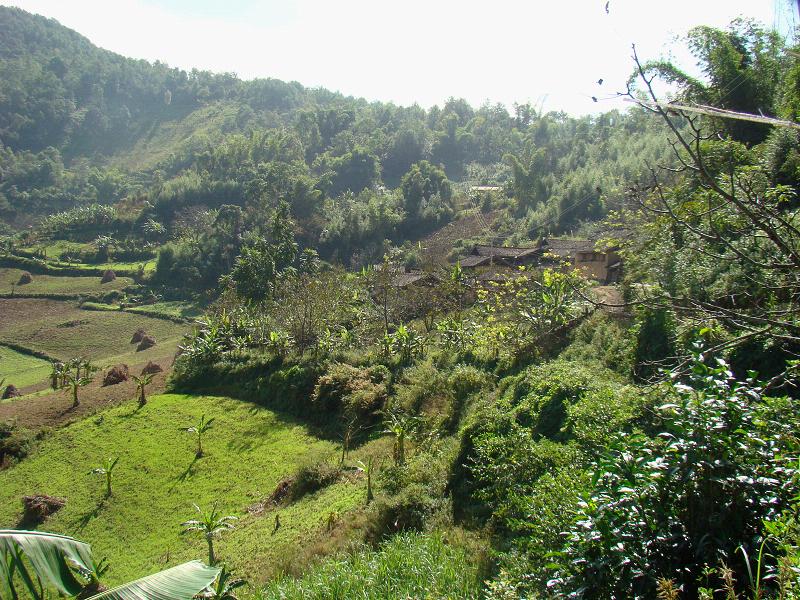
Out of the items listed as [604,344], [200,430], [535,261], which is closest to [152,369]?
[200,430]

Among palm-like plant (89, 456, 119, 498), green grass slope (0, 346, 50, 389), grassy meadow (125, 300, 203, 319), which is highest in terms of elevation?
grassy meadow (125, 300, 203, 319)

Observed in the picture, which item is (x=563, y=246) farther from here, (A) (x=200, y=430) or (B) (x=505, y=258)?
(A) (x=200, y=430)

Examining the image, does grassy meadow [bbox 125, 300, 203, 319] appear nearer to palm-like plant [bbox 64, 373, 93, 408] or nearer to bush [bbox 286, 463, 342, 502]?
palm-like plant [bbox 64, 373, 93, 408]

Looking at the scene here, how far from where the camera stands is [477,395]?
14203 mm

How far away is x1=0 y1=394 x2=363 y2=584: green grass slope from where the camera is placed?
38.1 feet

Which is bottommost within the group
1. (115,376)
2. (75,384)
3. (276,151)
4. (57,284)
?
(115,376)

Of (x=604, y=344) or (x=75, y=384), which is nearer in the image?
(x=604, y=344)

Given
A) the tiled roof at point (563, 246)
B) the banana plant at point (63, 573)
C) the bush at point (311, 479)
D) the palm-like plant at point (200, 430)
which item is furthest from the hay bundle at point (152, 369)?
the banana plant at point (63, 573)

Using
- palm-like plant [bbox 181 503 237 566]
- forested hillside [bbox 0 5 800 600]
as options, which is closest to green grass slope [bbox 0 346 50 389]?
forested hillside [bbox 0 5 800 600]

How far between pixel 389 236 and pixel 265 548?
49371 mm

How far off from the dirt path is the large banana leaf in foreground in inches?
715

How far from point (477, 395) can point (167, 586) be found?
1044 cm

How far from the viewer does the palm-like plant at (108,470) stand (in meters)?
15.4

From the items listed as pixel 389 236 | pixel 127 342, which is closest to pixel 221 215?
pixel 389 236
